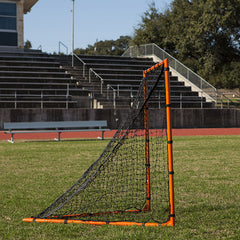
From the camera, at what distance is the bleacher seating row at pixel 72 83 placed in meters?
25.6

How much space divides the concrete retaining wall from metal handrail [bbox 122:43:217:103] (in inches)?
58.9

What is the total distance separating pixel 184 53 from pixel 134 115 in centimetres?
3354

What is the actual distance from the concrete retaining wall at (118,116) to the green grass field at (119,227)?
10.4 metres

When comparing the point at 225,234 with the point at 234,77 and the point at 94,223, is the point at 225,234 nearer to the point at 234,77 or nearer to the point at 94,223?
the point at 94,223

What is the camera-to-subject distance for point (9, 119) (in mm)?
22891

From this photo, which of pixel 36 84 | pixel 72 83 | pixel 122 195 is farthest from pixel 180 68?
pixel 122 195

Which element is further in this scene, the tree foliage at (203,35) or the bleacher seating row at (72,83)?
the tree foliage at (203,35)

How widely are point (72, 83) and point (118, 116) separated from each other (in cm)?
551

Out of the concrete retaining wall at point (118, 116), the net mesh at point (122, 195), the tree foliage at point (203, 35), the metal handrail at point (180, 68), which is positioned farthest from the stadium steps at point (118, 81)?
the net mesh at point (122, 195)

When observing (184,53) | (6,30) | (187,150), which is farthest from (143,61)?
(187,150)

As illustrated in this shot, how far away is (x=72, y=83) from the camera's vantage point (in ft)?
94.5

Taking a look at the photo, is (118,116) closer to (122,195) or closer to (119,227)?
(122,195)

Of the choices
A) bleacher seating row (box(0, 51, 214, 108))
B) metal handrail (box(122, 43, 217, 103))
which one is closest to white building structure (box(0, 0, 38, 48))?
bleacher seating row (box(0, 51, 214, 108))

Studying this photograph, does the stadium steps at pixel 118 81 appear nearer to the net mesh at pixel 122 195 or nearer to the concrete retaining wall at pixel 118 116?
the concrete retaining wall at pixel 118 116
